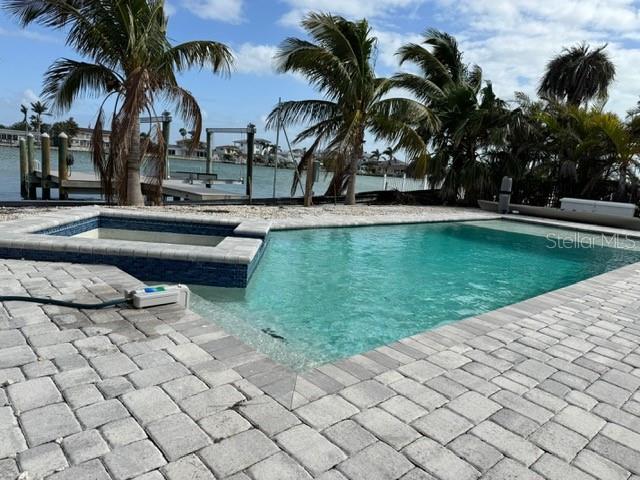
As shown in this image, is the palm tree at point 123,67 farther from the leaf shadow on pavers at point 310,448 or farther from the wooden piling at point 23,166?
the leaf shadow on pavers at point 310,448

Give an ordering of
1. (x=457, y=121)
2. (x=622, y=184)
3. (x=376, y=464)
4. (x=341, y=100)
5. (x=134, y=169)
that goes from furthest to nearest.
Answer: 1. (x=457, y=121)
2. (x=622, y=184)
3. (x=341, y=100)
4. (x=134, y=169)
5. (x=376, y=464)

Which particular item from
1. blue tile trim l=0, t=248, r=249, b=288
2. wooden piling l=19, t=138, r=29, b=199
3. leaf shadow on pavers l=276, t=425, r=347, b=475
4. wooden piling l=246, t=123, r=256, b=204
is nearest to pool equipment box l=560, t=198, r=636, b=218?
wooden piling l=246, t=123, r=256, b=204

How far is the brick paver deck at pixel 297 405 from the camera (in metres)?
1.98

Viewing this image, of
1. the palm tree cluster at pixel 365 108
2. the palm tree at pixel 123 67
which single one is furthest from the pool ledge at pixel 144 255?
the palm tree cluster at pixel 365 108

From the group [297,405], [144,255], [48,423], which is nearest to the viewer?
[48,423]

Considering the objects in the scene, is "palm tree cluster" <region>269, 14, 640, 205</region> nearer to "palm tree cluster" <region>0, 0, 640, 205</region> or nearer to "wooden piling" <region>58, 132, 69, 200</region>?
"palm tree cluster" <region>0, 0, 640, 205</region>

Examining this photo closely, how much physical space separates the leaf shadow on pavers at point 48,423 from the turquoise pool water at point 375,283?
5.51 ft

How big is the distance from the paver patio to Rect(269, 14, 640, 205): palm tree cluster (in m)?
9.74

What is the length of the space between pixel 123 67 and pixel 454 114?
11381 mm

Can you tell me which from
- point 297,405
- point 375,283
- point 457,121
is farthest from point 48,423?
point 457,121

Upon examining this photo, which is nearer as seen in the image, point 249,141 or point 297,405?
point 297,405

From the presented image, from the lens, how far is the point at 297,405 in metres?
2.43

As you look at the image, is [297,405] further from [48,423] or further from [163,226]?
[163,226]

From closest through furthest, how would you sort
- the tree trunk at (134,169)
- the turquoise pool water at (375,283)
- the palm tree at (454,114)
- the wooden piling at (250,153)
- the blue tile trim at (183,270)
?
1. the turquoise pool water at (375,283)
2. the blue tile trim at (183,270)
3. the tree trunk at (134,169)
4. the wooden piling at (250,153)
5. the palm tree at (454,114)
